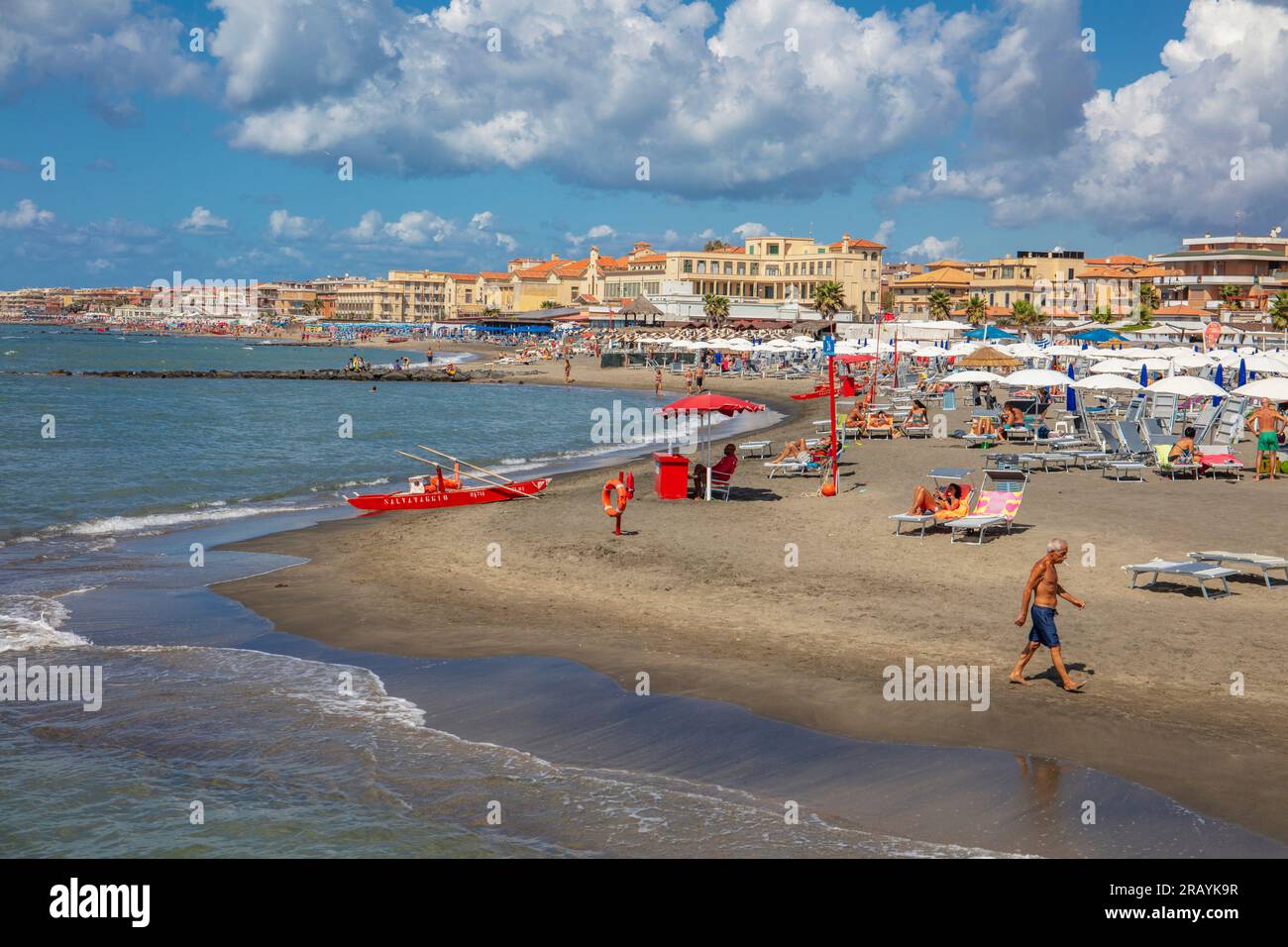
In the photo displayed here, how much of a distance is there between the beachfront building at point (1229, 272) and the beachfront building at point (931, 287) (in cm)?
2556

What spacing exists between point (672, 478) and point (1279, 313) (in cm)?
5767

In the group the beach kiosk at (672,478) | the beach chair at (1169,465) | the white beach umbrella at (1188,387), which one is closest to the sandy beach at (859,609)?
the beach kiosk at (672,478)

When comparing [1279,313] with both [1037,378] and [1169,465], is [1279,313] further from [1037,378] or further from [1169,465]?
[1169,465]

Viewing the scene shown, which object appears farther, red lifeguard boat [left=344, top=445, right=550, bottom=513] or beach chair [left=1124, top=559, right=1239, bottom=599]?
red lifeguard boat [left=344, top=445, right=550, bottom=513]

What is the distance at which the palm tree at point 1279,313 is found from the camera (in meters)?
61.7

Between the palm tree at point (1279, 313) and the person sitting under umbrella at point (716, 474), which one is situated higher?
the palm tree at point (1279, 313)

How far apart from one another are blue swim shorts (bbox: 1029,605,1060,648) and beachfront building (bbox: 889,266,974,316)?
115207mm

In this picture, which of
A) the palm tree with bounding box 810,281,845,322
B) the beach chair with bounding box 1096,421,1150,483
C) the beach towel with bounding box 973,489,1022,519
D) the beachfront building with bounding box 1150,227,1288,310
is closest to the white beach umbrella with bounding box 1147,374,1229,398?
the beach chair with bounding box 1096,421,1150,483

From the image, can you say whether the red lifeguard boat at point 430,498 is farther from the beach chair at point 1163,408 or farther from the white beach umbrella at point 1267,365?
the white beach umbrella at point 1267,365

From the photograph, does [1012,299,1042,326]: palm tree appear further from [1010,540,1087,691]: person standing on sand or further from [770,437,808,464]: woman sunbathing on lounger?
[1010,540,1087,691]: person standing on sand

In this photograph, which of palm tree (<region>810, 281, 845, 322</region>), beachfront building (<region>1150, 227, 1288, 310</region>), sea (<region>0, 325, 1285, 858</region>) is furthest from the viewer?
palm tree (<region>810, 281, 845, 322</region>)

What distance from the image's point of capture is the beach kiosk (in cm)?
1938

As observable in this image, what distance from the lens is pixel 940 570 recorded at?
44.1 feet

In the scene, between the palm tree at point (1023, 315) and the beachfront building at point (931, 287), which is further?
the beachfront building at point (931, 287)
